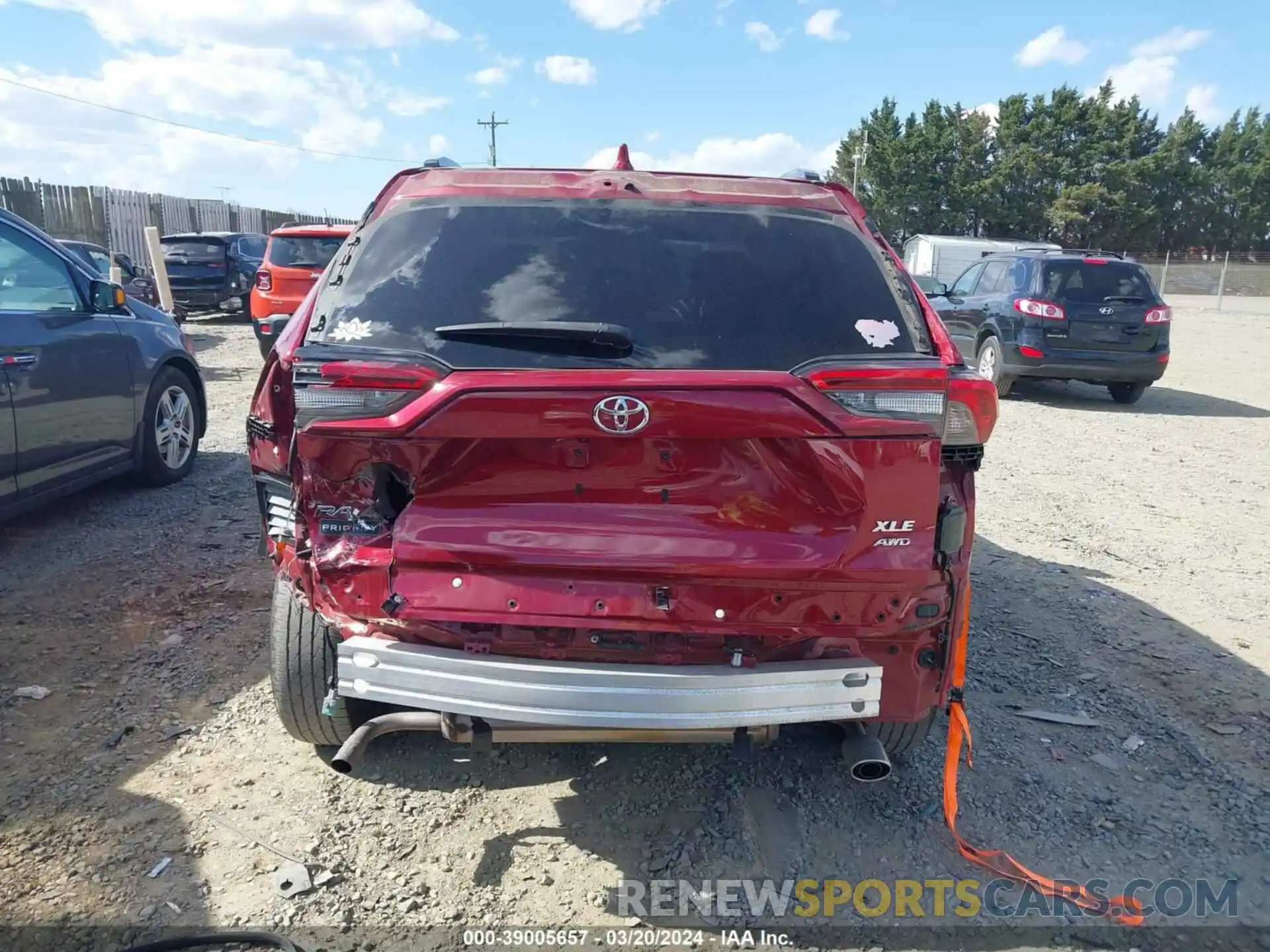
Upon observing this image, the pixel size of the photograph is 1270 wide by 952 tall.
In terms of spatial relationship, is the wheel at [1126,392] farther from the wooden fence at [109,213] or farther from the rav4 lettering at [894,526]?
the wooden fence at [109,213]

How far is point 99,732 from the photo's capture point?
3293 mm

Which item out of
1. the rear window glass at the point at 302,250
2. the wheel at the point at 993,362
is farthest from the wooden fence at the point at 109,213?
the wheel at the point at 993,362

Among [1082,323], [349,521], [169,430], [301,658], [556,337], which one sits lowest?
[301,658]

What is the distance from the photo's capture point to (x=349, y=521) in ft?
8.12

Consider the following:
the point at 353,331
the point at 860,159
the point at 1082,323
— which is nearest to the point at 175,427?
the point at 353,331

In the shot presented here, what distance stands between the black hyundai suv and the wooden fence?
58.8 ft

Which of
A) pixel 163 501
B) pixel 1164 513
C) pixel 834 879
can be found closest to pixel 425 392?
pixel 834 879

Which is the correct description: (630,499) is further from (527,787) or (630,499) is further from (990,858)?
(990,858)

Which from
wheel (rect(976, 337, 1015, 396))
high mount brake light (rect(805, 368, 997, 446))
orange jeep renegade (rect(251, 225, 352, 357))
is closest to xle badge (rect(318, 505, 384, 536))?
high mount brake light (rect(805, 368, 997, 446))

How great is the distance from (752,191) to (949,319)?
9.53 m

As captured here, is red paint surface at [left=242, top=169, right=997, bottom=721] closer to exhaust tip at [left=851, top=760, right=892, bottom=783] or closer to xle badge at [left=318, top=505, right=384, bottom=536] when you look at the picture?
xle badge at [left=318, top=505, right=384, bottom=536]

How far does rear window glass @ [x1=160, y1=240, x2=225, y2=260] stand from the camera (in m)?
16.5

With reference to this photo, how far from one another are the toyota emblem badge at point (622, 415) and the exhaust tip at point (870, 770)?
1.13 m

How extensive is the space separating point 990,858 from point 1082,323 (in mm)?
8972
